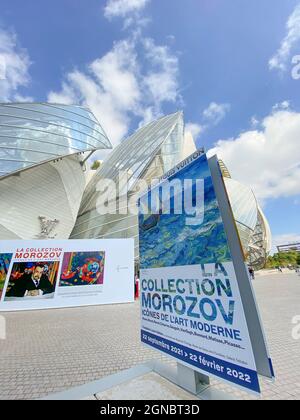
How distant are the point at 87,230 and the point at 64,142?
929 centimetres

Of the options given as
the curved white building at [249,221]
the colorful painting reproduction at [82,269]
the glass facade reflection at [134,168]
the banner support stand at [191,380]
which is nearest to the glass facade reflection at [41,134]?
the glass facade reflection at [134,168]

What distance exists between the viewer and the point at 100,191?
25.2 meters

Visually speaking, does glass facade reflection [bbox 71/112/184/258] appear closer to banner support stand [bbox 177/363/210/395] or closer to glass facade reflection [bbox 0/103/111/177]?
glass facade reflection [bbox 0/103/111/177]

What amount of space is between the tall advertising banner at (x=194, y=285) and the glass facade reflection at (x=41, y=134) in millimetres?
19098

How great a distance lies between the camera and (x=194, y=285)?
2469mm

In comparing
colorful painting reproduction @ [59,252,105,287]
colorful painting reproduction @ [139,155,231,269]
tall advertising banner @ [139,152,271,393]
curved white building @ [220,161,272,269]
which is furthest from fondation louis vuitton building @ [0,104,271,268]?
tall advertising banner @ [139,152,271,393]

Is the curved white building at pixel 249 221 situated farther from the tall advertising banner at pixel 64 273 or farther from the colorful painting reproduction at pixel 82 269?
the colorful painting reproduction at pixel 82 269

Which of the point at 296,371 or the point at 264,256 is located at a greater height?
the point at 264,256

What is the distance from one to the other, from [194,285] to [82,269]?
Answer: 1033cm

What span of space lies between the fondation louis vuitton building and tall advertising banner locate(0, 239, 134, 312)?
896cm

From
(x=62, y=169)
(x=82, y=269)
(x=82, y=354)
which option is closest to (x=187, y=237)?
(x=82, y=354)

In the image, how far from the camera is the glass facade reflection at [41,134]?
18.6 meters

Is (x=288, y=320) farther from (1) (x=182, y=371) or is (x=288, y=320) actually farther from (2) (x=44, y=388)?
(2) (x=44, y=388)
